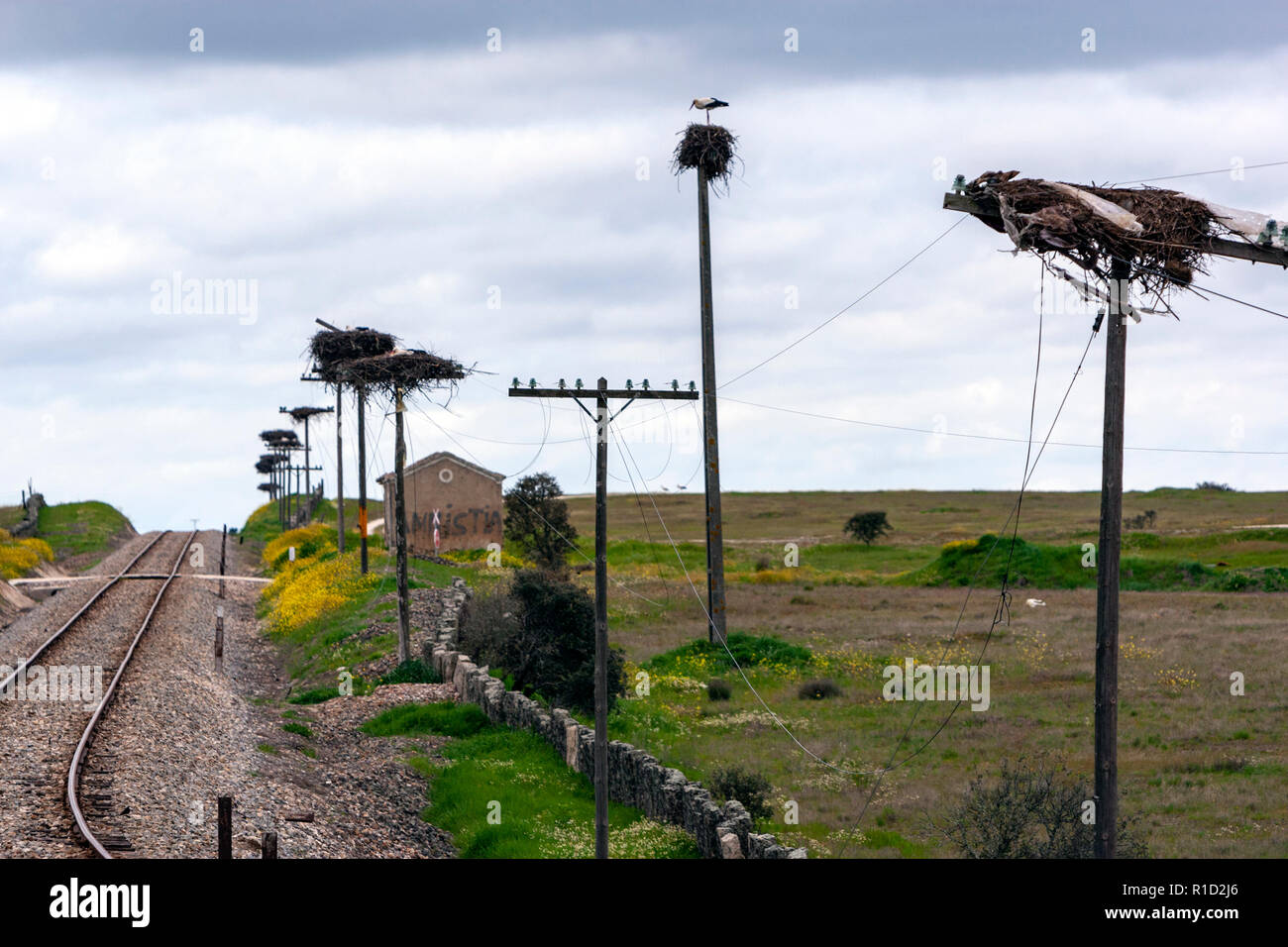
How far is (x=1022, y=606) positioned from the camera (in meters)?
43.7

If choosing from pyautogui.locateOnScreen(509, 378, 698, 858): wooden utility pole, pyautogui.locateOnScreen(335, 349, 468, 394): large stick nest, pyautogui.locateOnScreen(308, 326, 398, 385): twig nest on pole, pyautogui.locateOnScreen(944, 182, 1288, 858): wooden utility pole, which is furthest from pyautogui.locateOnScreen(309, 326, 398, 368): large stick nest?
pyautogui.locateOnScreen(944, 182, 1288, 858): wooden utility pole

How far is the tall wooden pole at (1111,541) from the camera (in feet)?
40.7

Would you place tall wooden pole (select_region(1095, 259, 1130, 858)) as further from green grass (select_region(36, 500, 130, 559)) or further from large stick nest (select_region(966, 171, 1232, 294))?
green grass (select_region(36, 500, 130, 559))

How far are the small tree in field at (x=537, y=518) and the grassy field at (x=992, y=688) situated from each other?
335cm

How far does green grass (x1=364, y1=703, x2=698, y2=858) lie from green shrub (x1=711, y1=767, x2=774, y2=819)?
1.27 metres

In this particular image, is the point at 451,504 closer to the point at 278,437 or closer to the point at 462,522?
the point at 462,522

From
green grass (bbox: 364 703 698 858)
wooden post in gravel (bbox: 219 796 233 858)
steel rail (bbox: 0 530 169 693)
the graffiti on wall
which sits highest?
the graffiti on wall

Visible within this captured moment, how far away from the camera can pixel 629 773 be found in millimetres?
19891

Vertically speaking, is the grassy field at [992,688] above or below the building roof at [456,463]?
below

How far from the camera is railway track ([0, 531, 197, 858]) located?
13398 millimetres

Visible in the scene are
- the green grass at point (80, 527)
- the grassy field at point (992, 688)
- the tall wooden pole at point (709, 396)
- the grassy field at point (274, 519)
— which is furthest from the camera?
the grassy field at point (274, 519)

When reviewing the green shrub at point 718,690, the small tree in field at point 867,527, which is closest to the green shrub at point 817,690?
the green shrub at point 718,690

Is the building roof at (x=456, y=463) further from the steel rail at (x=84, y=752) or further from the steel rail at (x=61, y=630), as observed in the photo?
the steel rail at (x=84, y=752)

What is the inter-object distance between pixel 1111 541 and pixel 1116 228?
9.97 feet
